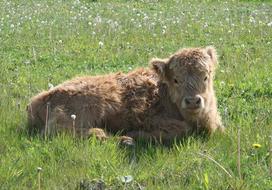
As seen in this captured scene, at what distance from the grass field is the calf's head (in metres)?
0.50

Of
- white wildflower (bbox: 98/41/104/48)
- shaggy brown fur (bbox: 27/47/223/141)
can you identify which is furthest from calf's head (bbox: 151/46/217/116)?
white wildflower (bbox: 98/41/104/48)

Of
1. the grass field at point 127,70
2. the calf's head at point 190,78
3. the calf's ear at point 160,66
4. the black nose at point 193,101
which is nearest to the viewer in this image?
the grass field at point 127,70

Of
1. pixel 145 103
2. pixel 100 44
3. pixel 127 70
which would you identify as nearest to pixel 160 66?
pixel 145 103

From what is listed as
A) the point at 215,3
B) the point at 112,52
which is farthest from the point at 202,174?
the point at 215,3


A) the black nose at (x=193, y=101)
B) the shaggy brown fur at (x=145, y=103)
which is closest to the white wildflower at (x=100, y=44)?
the shaggy brown fur at (x=145, y=103)

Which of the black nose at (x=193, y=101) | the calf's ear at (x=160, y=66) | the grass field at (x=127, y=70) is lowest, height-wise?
the grass field at (x=127, y=70)

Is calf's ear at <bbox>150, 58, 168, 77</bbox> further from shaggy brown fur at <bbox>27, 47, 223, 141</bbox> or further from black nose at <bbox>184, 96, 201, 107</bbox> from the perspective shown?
black nose at <bbox>184, 96, 201, 107</bbox>

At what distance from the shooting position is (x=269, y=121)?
312 inches

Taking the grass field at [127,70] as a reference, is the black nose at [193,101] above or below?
above

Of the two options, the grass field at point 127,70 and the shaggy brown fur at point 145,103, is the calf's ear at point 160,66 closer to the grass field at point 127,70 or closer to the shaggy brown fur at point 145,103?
the shaggy brown fur at point 145,103

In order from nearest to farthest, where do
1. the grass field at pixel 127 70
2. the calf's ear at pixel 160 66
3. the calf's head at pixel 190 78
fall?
the grass field at pixel 127 70
the calf's head at pixel 190 78
the calf's ear at pixel 160 66

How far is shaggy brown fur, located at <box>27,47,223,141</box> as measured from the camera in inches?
303

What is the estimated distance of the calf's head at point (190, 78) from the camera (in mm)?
7594

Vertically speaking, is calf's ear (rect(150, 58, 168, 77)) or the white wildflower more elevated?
calf's ear (rect(150, 58, 168, 77))
